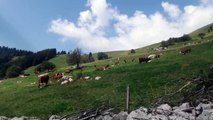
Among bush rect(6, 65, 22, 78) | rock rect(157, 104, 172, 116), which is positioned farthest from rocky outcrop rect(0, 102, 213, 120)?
bush rect(6, 65, 22, 78)

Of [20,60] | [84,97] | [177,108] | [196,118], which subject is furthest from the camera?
[20,60]

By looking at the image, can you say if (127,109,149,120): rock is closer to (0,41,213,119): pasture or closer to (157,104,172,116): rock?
(157,104,172,116): rock

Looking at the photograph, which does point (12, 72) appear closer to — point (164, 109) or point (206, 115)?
point (164, 109)

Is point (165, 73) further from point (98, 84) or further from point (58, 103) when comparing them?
point (58, 103)

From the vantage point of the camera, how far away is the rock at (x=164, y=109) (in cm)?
1786

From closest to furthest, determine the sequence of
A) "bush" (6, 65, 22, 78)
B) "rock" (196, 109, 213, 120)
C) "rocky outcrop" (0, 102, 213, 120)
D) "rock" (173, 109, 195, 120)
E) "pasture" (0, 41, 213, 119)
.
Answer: "rock" (196, 109, 213, 120) → "rocky outcrop" (0, 102, 213, 120) → "rock" (173, 109, 195, 120) → "pasture" (0, 41, 213, 119) → "bush" (6, 65, 22, 78)

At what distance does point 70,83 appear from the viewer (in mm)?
44344

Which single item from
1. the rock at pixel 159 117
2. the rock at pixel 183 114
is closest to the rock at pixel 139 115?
the rock at pixel 159 117

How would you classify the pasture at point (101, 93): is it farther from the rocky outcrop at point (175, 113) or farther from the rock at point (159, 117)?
the rock at point (159, 117)

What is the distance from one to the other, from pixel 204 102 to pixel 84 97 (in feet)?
53.3

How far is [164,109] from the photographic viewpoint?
18.0 m

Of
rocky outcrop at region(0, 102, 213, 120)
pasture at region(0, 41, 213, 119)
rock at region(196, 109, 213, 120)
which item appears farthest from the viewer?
pasture at region(0, 41, 213, 119)

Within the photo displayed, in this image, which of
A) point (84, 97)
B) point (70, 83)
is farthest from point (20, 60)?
point (84, 97)

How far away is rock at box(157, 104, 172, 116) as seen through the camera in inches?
703
